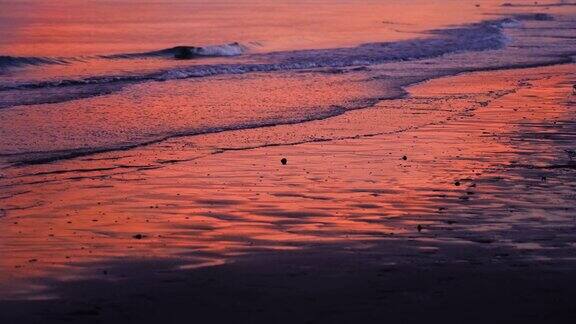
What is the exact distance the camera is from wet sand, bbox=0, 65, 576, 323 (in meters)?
6.48

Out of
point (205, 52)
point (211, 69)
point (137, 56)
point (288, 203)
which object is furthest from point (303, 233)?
point (205, 52)

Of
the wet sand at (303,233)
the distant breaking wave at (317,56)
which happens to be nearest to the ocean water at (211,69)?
the distant breaking wave at (317,56)

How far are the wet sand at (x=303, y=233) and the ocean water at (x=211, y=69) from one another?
1774 mm

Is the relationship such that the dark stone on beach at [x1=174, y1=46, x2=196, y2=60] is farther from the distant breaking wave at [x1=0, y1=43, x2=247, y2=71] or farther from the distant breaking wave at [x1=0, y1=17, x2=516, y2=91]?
the distant breaking wave at [x1=0, y1=17, x2=516, y2=91]

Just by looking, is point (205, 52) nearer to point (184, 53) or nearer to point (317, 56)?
point (184, 53)

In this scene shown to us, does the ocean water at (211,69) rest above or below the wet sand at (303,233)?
below

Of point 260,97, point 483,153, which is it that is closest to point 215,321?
point 483,153

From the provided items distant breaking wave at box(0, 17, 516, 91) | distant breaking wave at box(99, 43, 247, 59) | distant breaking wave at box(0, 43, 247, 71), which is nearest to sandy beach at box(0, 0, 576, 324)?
distant breaking wave at box(0, 17, 516, 91)

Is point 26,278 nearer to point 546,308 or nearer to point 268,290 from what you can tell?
point 268,290

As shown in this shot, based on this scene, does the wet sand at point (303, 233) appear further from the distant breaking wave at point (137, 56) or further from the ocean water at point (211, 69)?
the distant breaking wave at point (137, 56)

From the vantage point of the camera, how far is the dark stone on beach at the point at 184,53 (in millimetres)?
32247

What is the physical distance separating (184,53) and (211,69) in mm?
7083

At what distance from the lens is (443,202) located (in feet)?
31.4

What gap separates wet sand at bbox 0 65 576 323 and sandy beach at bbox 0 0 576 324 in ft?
0.08
